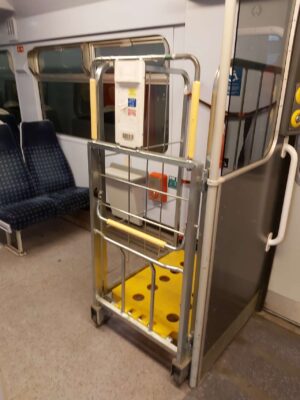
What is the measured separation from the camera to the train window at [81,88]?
2.57m

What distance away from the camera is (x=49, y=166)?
10.6 ft

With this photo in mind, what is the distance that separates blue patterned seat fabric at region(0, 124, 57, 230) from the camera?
2537 millimetres

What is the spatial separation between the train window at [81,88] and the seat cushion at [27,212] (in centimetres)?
85

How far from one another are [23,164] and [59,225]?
72 cm

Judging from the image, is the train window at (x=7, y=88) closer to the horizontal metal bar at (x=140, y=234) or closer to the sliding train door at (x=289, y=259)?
the horizontal metal bar at (x=140, y=234)

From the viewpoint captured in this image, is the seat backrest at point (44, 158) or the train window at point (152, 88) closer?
the train window at point (152, 88)

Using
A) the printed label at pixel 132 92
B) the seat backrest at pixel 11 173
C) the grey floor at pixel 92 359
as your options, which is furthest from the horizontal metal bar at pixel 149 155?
the seat backrest at pixel 11 173

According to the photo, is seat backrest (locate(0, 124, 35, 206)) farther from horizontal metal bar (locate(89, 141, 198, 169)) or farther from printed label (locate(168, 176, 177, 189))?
horizontal metal bar (locate(89, 141, 198, 169))

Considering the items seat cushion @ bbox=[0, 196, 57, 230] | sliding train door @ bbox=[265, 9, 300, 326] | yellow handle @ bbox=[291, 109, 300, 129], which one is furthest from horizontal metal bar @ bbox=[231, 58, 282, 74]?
seat cushion @ bbox=[0, 196, 57, 230]

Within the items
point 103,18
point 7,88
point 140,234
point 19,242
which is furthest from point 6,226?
point 7,88

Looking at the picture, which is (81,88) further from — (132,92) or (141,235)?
(141,235)

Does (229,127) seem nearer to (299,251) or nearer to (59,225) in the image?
(299,251)

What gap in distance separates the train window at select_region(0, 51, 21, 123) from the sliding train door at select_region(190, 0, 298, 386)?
3.67 metres

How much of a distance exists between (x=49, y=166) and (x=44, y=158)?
0.33 feet
